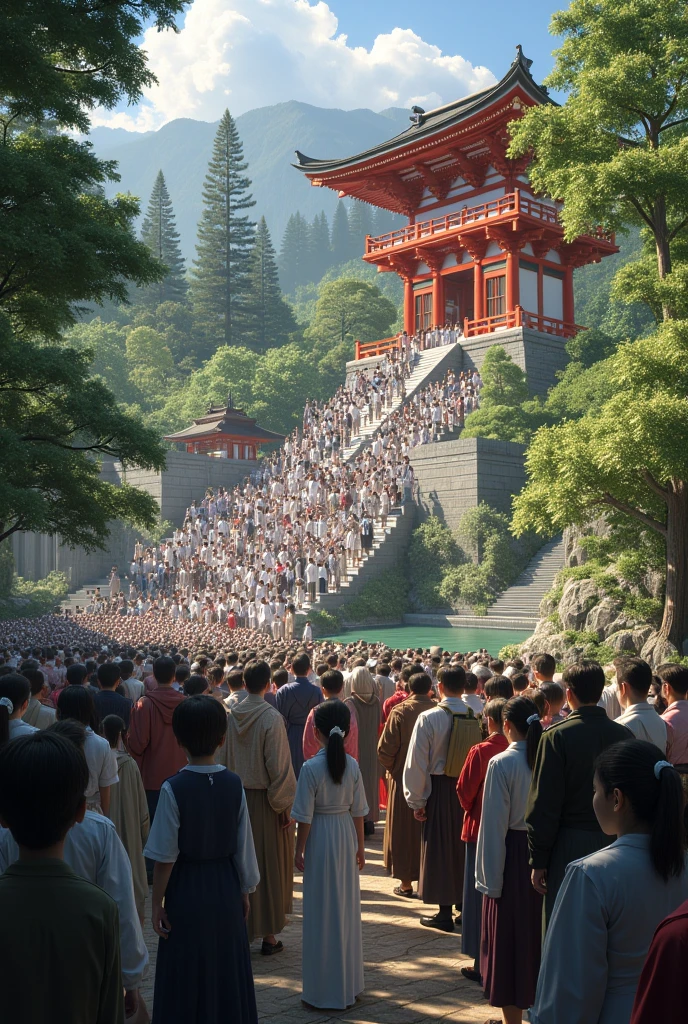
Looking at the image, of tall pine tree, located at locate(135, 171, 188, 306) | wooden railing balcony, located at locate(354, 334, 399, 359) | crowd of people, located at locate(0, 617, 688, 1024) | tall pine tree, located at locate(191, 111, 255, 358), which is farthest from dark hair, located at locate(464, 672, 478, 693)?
tall pine tree, located at locate(135, 171, 188, 306)

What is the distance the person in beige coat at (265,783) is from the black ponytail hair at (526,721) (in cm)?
134

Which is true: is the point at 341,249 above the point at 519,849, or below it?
above

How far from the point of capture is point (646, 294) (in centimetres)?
1271

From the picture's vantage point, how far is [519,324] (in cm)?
2986

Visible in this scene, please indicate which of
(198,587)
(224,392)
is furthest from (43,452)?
(224,392)

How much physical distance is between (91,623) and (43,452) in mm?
11691

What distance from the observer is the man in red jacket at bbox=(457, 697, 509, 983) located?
4.64m

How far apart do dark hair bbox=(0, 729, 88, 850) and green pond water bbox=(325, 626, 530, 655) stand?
15.4 metres

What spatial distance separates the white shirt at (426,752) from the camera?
211 inches

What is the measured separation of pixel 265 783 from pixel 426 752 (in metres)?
1.00

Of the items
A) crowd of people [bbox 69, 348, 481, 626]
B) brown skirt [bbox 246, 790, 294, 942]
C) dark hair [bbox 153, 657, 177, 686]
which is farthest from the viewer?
crowd of people [bbox 69, 348, 481, 626]

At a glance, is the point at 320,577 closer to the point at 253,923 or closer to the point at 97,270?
the point at 97,270

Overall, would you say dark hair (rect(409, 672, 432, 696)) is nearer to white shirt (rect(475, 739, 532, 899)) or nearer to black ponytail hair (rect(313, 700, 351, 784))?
black ponytail hair (rect(313, 700, 351, 784))

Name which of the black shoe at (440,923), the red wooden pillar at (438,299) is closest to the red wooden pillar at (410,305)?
the red wooden pillar at (438,299)
